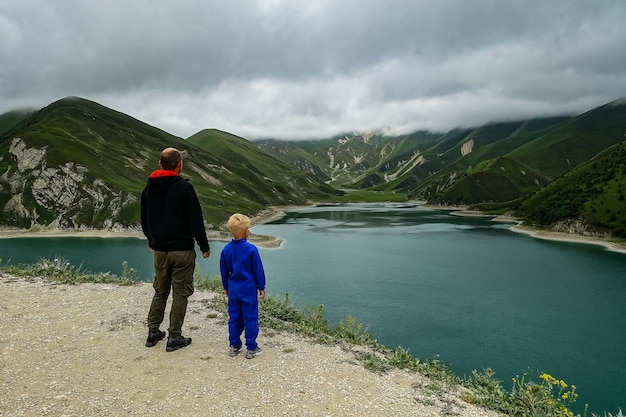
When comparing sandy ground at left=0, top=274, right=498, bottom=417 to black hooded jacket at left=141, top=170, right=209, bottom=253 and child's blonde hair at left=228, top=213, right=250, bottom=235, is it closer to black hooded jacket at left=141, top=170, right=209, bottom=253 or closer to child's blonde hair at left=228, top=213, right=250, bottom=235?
black hooded jacket at left=141, top=170, right=209, bottom=253

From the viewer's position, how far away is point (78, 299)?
1295cm

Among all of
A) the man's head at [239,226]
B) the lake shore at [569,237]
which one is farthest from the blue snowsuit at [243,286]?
the lake shore at [569,237]

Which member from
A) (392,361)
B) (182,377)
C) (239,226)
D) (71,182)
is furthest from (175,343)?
(71,182)

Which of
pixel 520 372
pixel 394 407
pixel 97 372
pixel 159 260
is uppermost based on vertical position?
pixel 159 260

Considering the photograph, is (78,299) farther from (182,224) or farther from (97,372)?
(182,224)

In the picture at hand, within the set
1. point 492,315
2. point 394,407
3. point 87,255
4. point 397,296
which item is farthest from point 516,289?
point 87,255

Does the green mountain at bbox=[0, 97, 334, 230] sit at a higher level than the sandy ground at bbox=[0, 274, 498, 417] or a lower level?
higher

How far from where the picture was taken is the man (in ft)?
28.5

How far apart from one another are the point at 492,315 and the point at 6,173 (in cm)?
14407

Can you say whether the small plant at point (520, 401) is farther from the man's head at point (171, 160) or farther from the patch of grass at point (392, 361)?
the man's head at point (171, 160)

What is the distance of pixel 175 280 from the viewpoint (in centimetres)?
880

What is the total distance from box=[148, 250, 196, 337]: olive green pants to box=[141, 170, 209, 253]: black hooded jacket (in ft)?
0.70

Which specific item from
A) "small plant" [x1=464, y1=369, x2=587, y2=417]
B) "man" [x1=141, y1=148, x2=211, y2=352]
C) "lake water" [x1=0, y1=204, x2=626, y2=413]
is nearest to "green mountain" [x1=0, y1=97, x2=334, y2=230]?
"lake water" [x1=0, y1=204, x2=626, y2=413]

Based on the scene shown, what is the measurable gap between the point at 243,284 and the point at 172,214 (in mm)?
2381
